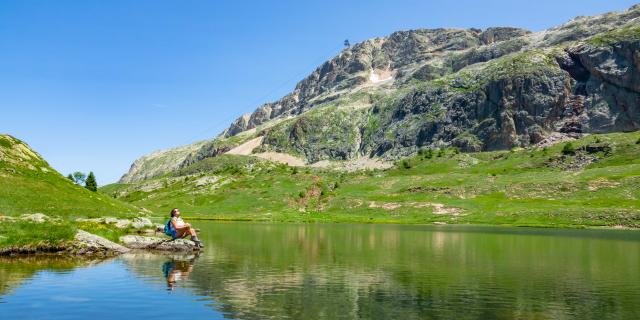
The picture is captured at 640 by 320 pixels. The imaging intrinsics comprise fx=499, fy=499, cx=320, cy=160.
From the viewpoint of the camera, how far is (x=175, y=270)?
38.9 metres

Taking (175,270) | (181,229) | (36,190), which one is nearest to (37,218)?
(181,229)

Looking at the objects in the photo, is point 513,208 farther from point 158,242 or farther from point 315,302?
point 315,302

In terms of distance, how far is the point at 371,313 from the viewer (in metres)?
25.6

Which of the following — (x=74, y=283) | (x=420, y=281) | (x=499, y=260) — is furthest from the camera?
(x=499, y=260)

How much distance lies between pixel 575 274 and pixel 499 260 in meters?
10.8

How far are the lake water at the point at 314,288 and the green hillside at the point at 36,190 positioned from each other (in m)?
47.9

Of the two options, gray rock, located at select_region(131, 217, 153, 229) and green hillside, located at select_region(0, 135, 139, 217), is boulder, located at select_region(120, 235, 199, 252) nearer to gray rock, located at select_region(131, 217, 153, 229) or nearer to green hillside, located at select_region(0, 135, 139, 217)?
gray rock, located at select_region(131, 217, 153, 229)

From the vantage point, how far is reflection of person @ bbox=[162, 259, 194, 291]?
33.6 meters

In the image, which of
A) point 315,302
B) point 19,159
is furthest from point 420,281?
point 19,159

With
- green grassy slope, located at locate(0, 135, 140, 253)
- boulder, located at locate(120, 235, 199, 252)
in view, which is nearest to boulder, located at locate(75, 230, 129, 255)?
boulder, located at locate(120, 235, 199, 252)

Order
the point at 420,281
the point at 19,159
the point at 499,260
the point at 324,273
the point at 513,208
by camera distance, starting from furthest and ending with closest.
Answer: the point at 513,208 → the point at 19,159 → the point at 499,260 → the point at 324,273 → the point at 420,281

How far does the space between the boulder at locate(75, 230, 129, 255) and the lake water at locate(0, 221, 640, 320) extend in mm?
2524

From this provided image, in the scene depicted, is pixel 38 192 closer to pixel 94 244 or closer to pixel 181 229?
pixel 94 244

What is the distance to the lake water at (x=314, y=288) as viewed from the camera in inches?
995
